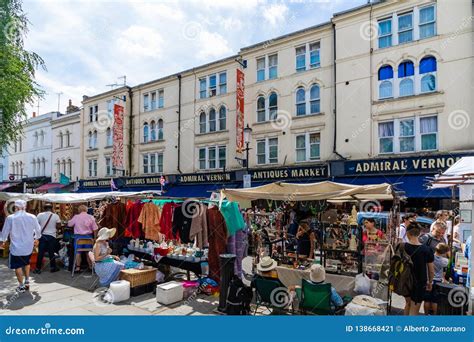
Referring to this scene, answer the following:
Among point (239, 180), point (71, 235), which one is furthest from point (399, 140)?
point (71, 235)

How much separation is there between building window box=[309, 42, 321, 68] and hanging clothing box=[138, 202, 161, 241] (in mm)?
13628

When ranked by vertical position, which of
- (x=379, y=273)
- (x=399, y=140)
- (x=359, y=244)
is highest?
(x=399, y=140)

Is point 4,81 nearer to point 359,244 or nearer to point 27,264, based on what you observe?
point 27,264

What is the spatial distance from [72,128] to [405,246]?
3365 cm

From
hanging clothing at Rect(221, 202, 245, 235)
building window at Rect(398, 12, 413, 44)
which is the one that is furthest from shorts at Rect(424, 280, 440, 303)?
building window at Rect(398, 12, 413, 44)

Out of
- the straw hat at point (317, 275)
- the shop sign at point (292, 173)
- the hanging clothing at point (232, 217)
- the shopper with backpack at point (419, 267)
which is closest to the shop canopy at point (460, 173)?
the shopper with backpack at point (419, 267)

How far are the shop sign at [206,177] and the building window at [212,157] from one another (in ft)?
2.32

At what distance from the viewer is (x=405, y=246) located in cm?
584

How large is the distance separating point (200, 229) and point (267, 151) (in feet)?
42.3

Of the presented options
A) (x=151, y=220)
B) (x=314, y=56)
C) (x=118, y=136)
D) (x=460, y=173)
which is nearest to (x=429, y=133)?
Result: (x=314, y=56)

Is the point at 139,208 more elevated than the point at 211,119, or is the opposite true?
the point at 211,119

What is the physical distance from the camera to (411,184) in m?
14.6

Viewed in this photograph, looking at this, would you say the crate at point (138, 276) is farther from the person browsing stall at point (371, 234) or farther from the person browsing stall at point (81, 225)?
the person browsing stall at point (371, 234)

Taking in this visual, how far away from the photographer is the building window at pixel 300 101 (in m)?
18.9
